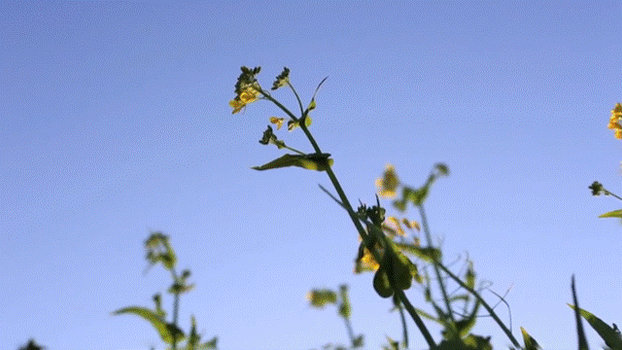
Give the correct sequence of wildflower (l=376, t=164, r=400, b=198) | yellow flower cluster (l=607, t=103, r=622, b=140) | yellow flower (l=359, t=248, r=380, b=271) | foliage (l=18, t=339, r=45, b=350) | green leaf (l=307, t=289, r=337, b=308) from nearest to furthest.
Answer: foliage (l=18, t=339, r=45, b=350), yellow flower (l=359, t=248, r=380, b=271), yellow flower cluster (l=607, t=103, r=622, b=140), wildflower (l=376, t=164, r=400, b=198), green leaf (l=307, t=289, r=337, b=308)

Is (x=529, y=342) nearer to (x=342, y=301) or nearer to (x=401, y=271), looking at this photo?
(x=401, y=271)

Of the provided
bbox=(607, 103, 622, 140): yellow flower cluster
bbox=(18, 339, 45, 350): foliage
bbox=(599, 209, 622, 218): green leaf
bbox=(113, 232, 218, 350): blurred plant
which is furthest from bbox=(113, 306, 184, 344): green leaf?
bbox=(607, 103, 622, 140): yellow flower cluster

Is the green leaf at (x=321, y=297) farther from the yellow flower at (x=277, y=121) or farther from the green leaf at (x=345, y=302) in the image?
the yellow flower at (x=277, y=121)

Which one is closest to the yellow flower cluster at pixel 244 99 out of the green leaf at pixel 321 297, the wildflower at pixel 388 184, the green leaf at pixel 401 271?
the green leaf at pixel 401 271

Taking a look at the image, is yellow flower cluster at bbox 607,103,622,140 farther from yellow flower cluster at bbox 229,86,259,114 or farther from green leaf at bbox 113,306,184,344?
green leaf at bbox 113,306,184,344

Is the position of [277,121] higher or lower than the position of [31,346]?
higher

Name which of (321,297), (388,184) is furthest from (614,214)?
(321,297)
